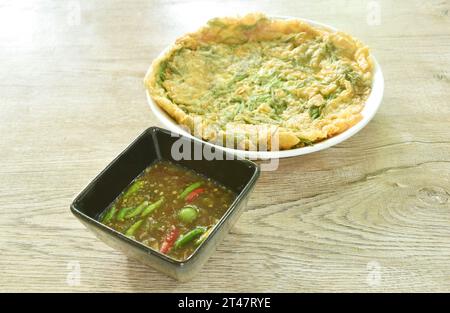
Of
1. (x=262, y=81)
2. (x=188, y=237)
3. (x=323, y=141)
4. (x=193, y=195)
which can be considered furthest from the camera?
(x=262, y=81)

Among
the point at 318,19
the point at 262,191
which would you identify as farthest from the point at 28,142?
the point at 318,19

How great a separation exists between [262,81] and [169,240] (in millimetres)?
828

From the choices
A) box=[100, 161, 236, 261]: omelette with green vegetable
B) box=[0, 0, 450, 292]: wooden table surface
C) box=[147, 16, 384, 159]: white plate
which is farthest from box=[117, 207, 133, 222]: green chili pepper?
box=[147, 16, 384, 159]: white plate

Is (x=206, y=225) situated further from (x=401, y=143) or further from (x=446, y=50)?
(x=446, y=50)

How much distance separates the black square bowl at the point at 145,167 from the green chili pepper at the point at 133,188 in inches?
0.7

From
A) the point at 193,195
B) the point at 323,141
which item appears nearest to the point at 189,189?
the point at 193,195

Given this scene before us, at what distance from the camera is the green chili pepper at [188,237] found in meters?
1.15

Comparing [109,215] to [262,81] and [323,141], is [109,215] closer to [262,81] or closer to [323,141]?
[323,141]

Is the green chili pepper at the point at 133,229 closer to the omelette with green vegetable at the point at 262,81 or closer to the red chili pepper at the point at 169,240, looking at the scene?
the red chili pepper at the point at 169,240

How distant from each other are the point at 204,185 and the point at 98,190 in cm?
31

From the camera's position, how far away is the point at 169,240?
3.82 ft

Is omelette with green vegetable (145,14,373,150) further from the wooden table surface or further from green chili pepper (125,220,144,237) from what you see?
green chili pepper (125,220,144,237)

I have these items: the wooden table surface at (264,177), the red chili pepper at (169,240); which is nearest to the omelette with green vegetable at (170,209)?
the red chili pepper at (169,240)

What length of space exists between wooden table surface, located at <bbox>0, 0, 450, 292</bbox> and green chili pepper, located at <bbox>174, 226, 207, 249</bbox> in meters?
0.12
